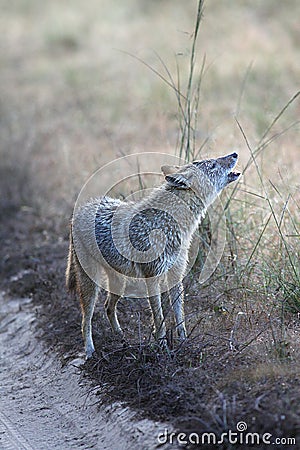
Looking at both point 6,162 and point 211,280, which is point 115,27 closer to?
point 6,162

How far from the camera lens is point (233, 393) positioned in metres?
5.09

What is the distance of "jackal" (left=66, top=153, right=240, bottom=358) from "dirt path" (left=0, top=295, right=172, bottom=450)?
0.48 meters

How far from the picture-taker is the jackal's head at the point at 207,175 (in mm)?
6652

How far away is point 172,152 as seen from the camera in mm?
11156

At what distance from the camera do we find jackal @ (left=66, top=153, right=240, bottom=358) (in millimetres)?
6395

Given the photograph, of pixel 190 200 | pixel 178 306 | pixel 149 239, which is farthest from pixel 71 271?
pixel 190 200

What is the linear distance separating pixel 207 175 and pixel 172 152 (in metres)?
4.48

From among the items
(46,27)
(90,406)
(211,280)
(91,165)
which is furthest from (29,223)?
(46,27)

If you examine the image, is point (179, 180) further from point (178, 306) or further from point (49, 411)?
point (49, 411)

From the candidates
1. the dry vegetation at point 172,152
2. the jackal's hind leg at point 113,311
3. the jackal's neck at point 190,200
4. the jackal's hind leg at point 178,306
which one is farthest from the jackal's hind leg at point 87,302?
the jackal's neck at point 190,200

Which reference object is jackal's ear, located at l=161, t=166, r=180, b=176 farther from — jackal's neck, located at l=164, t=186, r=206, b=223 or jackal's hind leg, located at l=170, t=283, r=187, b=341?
jackal's hind leg, located at l=170, t=283, r=187, b=341

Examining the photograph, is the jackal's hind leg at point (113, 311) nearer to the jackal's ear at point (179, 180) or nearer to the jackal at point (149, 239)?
the jackal at point (149, 239)

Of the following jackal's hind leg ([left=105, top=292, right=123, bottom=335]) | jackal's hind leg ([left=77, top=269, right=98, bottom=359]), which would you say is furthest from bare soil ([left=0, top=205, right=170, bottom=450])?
jackal's hind leg ([left=105, top=292, right=123, bottom=335])

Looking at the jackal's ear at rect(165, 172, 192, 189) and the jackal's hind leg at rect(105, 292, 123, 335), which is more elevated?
the jackal's ear at rect(165, 172, 192, 189)
